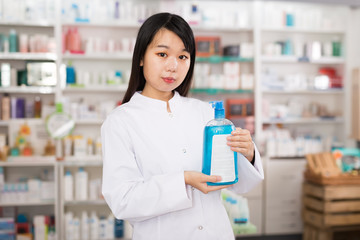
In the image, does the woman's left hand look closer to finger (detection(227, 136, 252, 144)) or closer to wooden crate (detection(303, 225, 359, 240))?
finger (detection(227, 136, 252, 144))

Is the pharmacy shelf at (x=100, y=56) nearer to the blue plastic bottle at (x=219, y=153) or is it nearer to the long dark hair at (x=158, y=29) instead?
the long dark hair at (x=158, y=29)

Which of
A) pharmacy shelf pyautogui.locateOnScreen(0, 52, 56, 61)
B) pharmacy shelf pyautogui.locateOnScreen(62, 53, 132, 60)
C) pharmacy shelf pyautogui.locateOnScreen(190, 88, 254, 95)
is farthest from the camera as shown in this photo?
pharmacy shelf pyautogui.locateOnScreen(190, 88, 254, 95)

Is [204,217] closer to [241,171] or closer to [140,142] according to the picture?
[241,171]

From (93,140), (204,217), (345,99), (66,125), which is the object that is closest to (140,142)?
(204,217)

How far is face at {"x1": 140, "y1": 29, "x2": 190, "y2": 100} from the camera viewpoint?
1.31 metres

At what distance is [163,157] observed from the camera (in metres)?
1.33

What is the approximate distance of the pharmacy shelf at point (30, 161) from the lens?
4438 mm

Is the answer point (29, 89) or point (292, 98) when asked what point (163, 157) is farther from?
point (292, 98)

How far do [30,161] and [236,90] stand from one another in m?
2.55

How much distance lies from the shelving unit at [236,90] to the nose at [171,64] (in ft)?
11.0

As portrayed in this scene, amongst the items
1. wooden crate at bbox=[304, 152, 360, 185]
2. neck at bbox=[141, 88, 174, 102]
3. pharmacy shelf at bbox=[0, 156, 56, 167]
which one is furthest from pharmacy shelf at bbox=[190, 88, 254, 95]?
neck at bbox=[141, 88, 174, 102]

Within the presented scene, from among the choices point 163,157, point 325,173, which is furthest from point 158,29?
point 325,173

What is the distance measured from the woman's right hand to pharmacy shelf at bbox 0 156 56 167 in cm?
355

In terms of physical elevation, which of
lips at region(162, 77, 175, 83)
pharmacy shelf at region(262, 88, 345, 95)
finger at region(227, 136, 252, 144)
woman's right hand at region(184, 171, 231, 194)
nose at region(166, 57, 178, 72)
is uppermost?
pharmacy shelf at region(262, 88, 345, 95)
